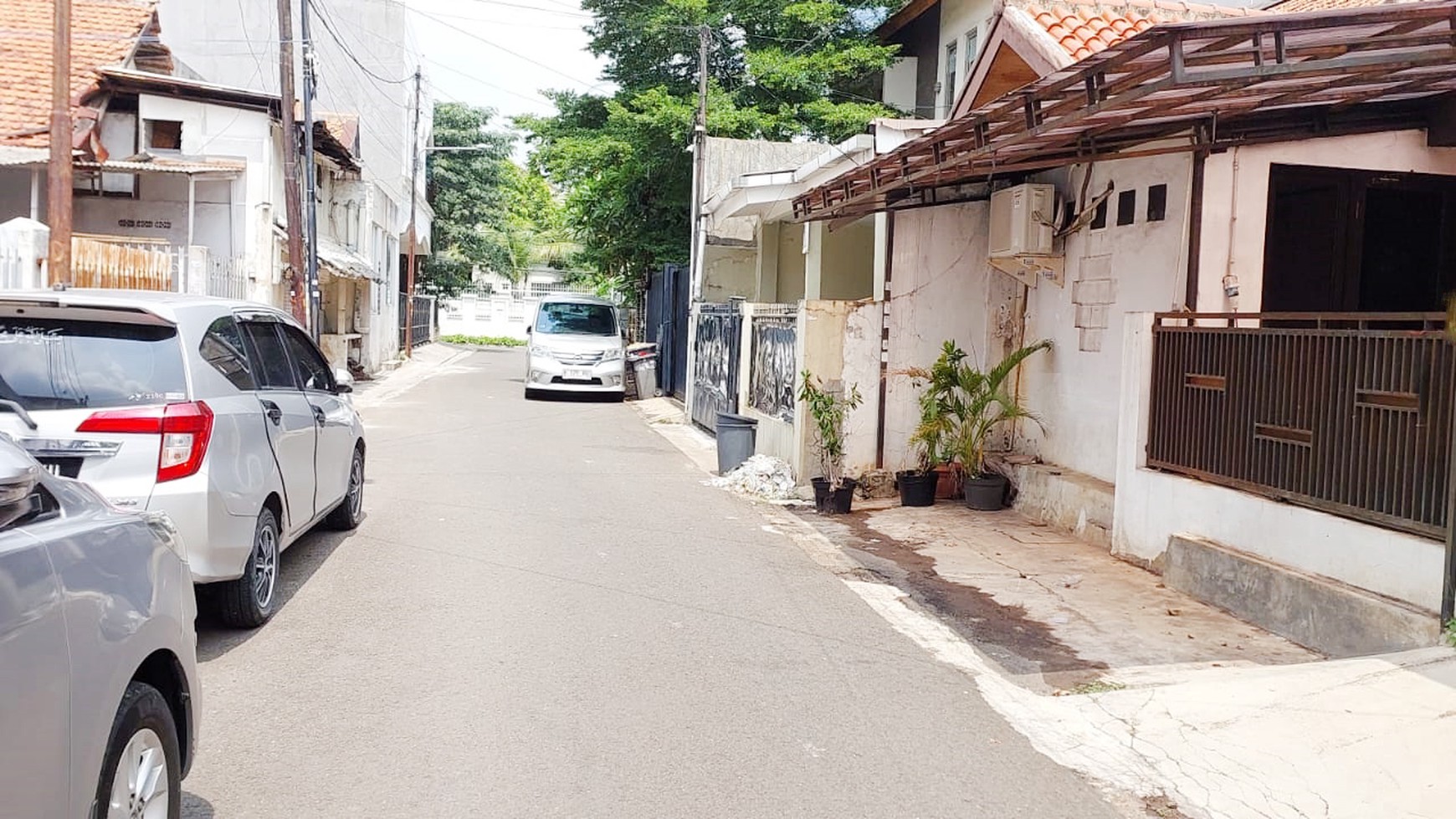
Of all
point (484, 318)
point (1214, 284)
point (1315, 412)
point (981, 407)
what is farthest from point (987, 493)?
point (484, 318)

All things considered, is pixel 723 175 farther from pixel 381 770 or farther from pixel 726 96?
pixel 381 770

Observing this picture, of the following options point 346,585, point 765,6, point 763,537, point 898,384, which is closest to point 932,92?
point 765,6

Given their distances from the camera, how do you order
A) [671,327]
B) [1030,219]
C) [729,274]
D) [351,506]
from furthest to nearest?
[671,327]
[729,274]
[1030,219]
[351,506]

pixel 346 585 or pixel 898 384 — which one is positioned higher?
pixel 898 384

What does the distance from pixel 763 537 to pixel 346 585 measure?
3.76 m

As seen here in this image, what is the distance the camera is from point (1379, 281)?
10500 millimetres

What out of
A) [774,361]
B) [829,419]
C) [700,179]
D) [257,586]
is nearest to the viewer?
[257,586]

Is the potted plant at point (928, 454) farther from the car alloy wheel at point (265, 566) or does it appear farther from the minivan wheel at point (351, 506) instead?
the car alloy wheel at point (265, 566)

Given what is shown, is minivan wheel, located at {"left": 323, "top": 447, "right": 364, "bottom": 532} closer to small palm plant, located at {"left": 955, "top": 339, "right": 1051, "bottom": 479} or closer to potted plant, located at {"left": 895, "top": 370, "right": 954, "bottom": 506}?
potted plant, located at {"left": 895, "top": 370, "right": 954, "bottom": 506}

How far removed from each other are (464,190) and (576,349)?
2821 centimetres

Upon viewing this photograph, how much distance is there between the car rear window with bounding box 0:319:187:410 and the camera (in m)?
5.76

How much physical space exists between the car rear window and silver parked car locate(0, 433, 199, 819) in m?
2.30

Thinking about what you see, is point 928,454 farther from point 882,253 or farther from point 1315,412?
point 1315,412

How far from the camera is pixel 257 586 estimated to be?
22.0 feet
